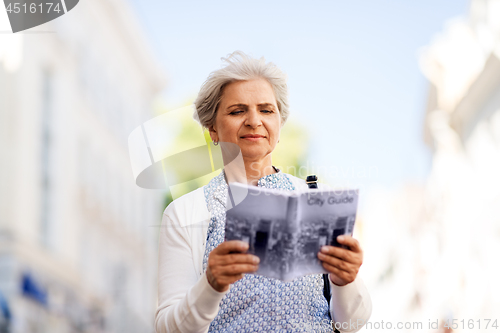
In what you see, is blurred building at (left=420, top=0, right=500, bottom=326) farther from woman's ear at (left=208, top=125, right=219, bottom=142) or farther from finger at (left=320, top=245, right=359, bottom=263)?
finger at (left=320, top=245, right=359, bottom=263)

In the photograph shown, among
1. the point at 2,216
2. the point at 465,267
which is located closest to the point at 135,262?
the point at 2,216

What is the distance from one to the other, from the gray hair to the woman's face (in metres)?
0.02

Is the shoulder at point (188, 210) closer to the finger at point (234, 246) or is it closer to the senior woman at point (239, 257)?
the senior woman at point (239, 257)

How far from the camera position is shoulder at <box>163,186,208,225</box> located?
6.18 feet

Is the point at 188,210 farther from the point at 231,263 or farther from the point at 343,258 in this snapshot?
the point at 343,258

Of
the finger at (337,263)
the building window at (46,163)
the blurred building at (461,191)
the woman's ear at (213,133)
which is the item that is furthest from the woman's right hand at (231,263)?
the building window at (46,163)

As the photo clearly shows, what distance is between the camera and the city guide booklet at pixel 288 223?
1557mm

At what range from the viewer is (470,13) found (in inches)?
534

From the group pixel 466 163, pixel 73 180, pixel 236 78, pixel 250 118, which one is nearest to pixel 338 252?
pixel 250 118

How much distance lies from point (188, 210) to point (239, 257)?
41 cm

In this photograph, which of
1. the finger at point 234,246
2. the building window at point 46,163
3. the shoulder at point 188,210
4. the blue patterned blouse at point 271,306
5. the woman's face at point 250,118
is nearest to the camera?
the finger at point 234,246

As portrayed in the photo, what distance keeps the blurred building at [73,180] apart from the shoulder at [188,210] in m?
4.98

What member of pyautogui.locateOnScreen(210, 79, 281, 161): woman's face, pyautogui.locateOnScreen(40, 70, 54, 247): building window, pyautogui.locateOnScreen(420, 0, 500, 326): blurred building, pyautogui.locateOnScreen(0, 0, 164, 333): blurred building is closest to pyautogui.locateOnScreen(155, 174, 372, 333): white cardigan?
pyautogui.locateOnScreen(210, 79, 281, 161): woman's face

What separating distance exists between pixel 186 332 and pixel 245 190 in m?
0.47
